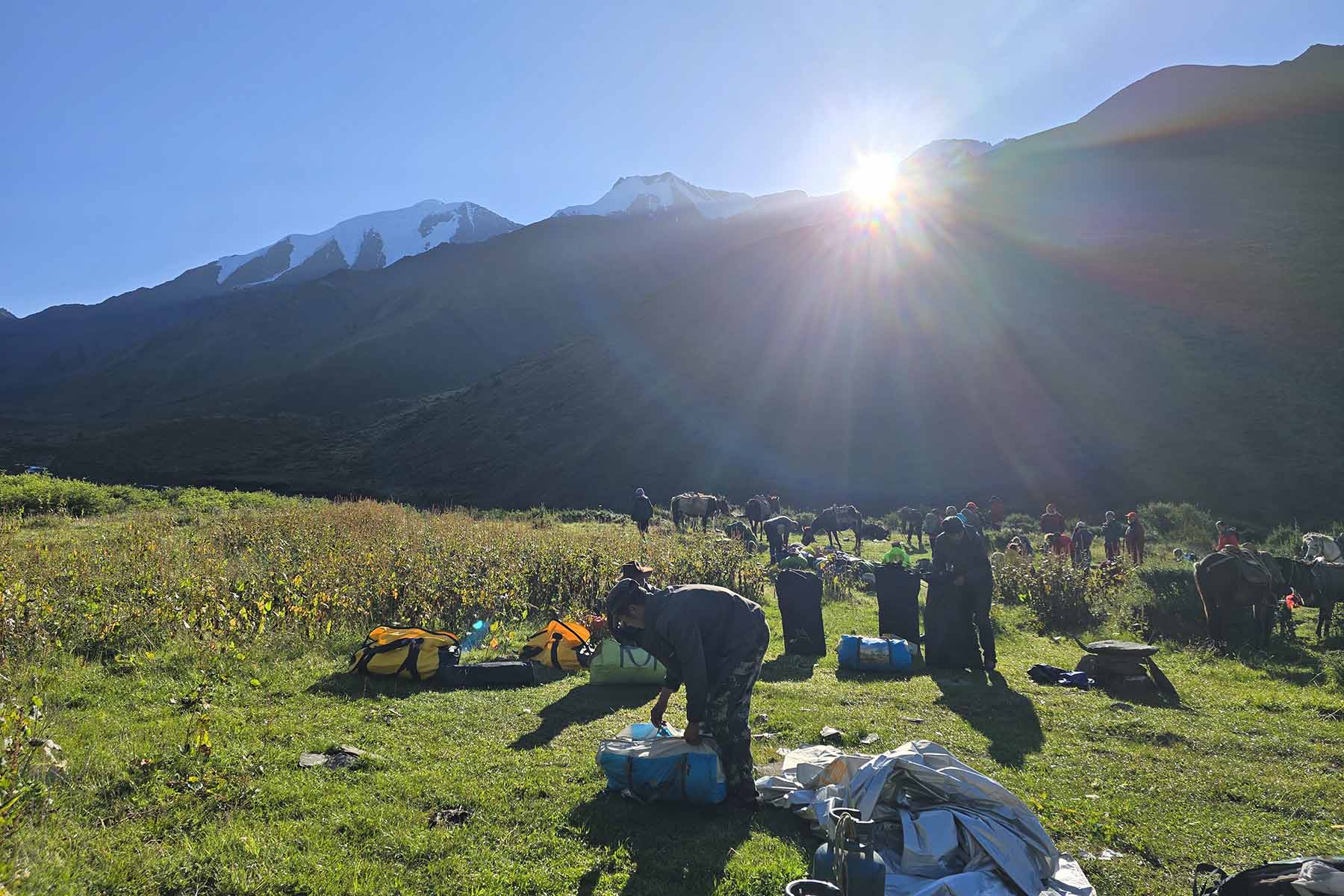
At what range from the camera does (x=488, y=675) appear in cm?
774

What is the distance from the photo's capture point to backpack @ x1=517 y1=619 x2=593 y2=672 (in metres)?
8.57

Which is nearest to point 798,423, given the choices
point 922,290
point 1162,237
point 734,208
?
point 922,290

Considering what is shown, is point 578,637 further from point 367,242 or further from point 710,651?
point 367,242

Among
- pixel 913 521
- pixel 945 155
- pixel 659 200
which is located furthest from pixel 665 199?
pixel 913 521

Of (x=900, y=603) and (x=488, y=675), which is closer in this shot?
(x=488, y=675)

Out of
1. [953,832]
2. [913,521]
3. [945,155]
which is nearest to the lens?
[953,832]

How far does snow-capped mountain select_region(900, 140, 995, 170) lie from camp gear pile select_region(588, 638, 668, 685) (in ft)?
307

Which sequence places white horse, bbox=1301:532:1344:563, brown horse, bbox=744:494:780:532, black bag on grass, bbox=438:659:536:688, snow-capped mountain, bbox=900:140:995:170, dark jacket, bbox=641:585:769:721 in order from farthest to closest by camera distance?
snow-capped mountain, bbox=900:140:995:170 → brown horse, bbox=744:494:780:532 → white horse, bbox=1301:532:1344:563 → black bag on grass, bbox=438:659:536:688 → dark jacket, bbox=641:585:769:721

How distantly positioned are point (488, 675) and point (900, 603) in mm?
6180

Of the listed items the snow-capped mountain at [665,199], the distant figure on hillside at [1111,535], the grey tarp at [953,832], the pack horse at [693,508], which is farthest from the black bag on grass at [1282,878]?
the snow-capped mountain at [665,199]

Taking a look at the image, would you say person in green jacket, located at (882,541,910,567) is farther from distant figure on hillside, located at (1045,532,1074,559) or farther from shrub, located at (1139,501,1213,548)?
shrub, located at (1139,501,1213,548)

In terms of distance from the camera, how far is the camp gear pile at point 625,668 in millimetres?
7867

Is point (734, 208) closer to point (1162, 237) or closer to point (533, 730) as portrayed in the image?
point (1162, 237)

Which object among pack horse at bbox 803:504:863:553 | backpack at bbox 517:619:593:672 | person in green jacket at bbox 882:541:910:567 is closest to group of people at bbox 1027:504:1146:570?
pack horse at bbox 803:504:863:553
